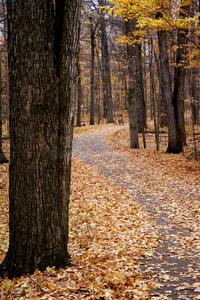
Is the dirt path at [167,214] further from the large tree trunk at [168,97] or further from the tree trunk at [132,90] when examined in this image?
the large tree trunk at [168,97]

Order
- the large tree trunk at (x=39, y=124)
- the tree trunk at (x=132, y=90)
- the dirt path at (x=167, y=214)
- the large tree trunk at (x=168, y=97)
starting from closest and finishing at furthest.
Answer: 1. the large tree trunk at (x=39, y=124)
2. the dirt path at (x=167, y=214)
3. the large tree trunk at (x=168, y=97)
4. the tree trunk at (x=132, y=90)

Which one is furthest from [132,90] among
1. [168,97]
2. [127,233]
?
[127,233]

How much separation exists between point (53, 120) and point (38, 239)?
5.62ft

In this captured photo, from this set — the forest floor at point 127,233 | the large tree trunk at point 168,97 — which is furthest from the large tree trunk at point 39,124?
the large tree trunk at point 168,97

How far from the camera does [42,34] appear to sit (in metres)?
3.34

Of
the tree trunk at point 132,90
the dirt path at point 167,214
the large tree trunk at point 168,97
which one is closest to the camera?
the dirt path at point 167,214

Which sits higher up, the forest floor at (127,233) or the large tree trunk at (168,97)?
the large tree trunk at (168,97)

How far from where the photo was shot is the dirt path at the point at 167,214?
369cm

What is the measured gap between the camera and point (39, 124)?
11.1 feet

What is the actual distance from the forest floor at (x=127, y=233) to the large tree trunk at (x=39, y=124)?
1.74ft

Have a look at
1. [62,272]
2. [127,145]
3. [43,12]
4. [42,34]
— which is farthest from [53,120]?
[127,145]

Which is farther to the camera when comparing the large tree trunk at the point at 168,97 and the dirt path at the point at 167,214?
the large tree trunk at the point at 168,97

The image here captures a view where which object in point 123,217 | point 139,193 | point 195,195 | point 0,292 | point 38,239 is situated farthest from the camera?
point 139,193

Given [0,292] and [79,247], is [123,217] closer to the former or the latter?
[79,247]
